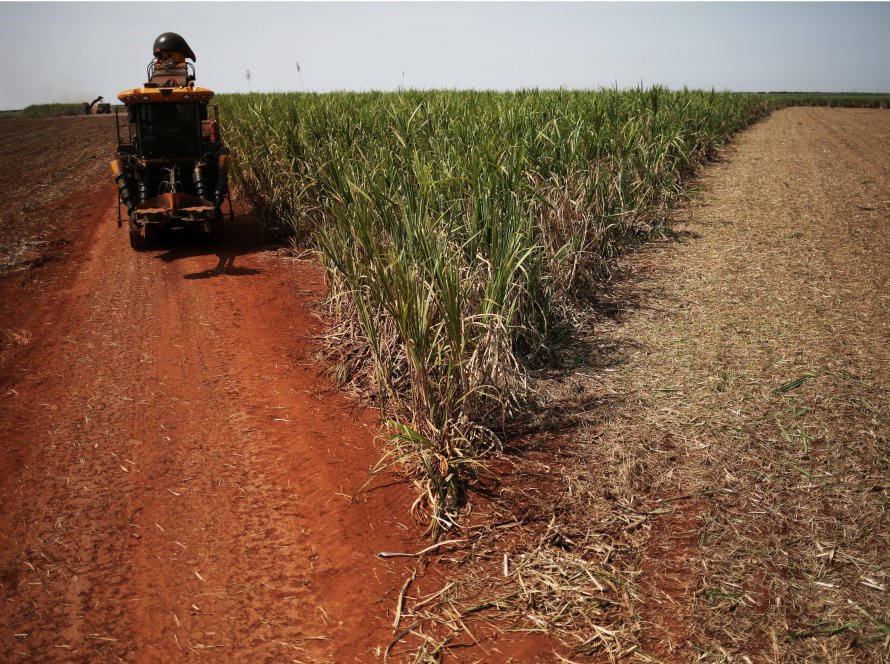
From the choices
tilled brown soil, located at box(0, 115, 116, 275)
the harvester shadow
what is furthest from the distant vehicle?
the harvester shadow

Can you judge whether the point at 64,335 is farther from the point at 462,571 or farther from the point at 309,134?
the point at 462,571

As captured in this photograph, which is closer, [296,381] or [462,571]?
[462,571]

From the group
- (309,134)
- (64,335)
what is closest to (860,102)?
(309,134)

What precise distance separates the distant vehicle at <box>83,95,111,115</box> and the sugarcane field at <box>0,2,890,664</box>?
39.8 metres

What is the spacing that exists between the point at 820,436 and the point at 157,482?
381cm

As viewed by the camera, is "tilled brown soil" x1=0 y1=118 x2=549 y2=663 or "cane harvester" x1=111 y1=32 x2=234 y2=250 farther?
"cane harvester" x1=111 y1=32 x2=234 y2=250

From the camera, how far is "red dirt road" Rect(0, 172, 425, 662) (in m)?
2.81

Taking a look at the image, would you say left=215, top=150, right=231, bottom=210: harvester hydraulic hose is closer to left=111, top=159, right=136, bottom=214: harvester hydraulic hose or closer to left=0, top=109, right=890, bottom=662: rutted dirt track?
left=111, top=159, right=136, bottom=214: harvester hydraulic hose

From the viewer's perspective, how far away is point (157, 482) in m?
3.72

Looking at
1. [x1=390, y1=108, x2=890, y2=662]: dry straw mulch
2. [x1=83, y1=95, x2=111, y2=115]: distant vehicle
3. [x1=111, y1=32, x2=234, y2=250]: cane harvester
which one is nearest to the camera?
[x1=390, y1=108, x2=890, y2=662]: dry straw mulch

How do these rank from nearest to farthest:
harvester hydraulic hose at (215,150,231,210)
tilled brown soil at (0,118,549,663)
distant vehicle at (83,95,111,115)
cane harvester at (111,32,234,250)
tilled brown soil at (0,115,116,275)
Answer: tilled brown soil at (0,118,549,663)
cane harvester at (111,32,234,250)
harvester hydraulic hose at (215,150,231,210)
tilled brown soil at (0,115,116,275)
distant vehicle at (83,95,111,115)

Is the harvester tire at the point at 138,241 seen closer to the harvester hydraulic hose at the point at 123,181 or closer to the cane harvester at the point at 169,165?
the cane harvester at the point at 169,165

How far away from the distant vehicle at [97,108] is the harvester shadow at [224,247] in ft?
126

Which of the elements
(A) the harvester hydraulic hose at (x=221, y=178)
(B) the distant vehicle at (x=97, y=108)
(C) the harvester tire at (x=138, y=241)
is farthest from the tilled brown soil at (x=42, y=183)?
(B) the distant vehicle at (x=97, y=108)
